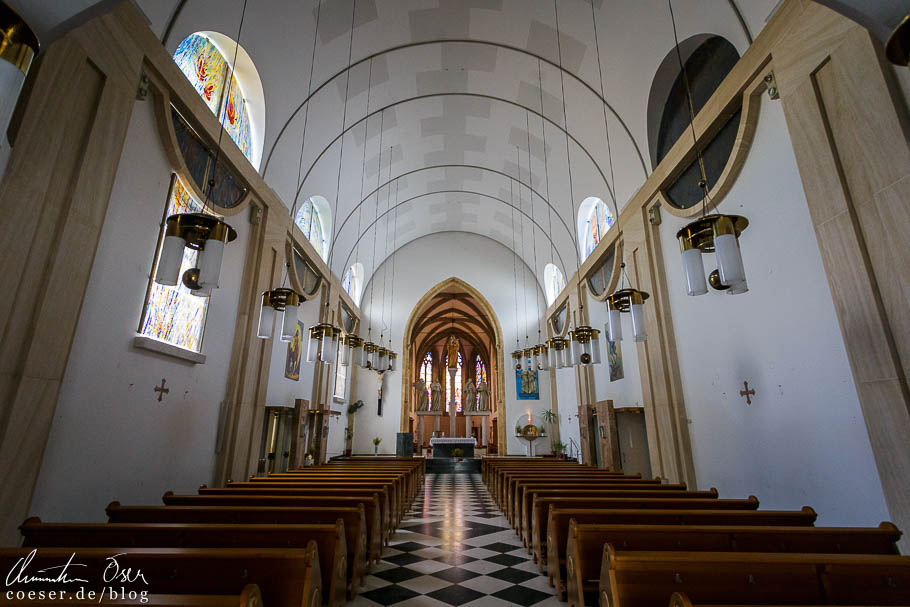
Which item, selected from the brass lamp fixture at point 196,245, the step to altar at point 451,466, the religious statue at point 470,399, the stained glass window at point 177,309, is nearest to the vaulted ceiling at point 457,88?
the stained glass window at point 177,309

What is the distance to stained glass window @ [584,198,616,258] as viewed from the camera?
29.2 feet

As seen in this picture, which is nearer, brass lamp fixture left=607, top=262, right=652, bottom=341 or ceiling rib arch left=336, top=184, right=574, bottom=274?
brass lamp fixture left=607, top=262, right=652, bottom=341

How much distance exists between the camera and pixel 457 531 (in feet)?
17.3

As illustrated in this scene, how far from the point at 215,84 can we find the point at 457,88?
16.1 feet

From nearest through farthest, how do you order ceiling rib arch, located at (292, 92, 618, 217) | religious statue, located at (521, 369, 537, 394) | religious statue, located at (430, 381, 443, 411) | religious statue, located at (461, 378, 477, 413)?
1. ceiling rib arch, located at (292, 92, 618, 217)
2. religious statue, located at (521, 369, 537, 394)
3. religious statue, located at (430, 381, 443, 411)
4. religious statue, located at (461, 378, 477, 413)

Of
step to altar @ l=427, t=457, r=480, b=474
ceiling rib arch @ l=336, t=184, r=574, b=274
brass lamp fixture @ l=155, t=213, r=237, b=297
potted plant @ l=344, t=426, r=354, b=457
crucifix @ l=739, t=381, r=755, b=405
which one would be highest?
ceiling rib arch @ l=336, t=184, r=574, b=274

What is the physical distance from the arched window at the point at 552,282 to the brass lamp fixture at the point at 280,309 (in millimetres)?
10203

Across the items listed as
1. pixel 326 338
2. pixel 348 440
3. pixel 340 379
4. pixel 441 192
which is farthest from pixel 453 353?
pixel 326 338

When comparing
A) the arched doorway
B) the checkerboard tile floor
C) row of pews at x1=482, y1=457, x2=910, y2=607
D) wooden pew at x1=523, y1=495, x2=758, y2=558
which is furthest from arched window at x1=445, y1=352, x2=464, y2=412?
row of pews at x1=482, y1=457, x2=910, y2=607

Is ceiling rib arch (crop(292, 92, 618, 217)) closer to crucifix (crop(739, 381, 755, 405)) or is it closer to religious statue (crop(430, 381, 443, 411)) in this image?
crucifix (crop(739, 381, 755, 405))

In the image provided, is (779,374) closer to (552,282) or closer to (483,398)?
(552,282)

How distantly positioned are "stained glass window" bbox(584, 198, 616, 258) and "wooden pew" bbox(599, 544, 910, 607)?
7264mm

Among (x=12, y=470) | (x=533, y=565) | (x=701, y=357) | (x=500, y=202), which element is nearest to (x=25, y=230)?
(x=12, y=470)

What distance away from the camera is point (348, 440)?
1397cm
